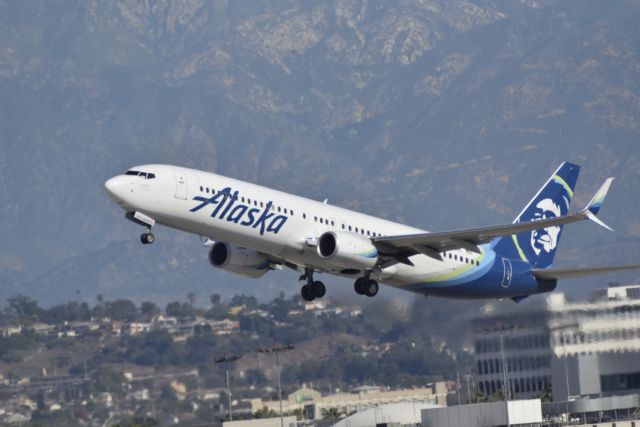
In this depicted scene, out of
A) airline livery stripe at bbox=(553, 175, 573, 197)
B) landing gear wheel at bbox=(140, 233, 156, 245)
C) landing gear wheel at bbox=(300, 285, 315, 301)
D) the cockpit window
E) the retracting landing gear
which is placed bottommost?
landing gear wheel at bbox=(300, 285, 315, 301)

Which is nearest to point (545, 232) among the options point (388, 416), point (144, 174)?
point (388, 416)

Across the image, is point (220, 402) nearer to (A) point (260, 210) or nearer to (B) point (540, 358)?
(B) point (540, 358)

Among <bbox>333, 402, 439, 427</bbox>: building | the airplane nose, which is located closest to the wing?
the airplane nose

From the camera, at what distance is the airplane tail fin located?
70.6m

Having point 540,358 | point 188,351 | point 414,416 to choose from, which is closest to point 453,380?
point 188,351

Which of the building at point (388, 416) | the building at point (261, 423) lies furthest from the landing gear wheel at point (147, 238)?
the building at point (261, 423)

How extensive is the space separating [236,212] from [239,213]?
0.12 m

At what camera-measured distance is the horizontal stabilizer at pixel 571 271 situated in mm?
63250

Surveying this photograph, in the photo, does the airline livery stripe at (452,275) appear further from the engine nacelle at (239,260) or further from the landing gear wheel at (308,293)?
the engine nacelle at (239,260)

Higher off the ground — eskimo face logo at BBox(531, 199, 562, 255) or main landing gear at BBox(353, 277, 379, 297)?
eskimo face logo at BBox(531, 199, 562, 255)

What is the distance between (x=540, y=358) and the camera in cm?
7794

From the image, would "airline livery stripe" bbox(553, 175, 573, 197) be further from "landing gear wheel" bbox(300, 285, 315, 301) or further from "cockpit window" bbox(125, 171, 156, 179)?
"cockpit window" bbox(125, 171, 156, 179)

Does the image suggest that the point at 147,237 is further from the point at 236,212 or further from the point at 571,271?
the point at 571,271

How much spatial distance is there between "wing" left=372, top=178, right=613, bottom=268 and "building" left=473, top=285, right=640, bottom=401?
33.2 feet
